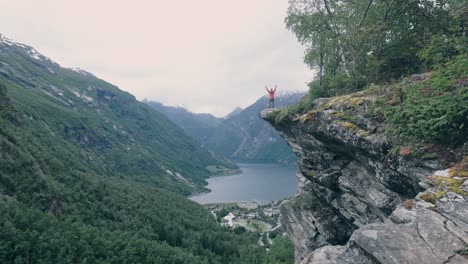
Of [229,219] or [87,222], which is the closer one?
[87,222]

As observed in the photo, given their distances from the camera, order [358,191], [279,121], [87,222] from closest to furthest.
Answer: [358,191] → [279,121] → [87,222]

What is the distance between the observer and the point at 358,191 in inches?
752

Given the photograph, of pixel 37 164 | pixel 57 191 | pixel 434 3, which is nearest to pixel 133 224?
pixel 57 191

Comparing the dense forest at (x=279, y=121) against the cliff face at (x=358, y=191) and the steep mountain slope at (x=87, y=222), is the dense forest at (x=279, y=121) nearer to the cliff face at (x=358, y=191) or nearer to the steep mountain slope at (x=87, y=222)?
the steep mountain slope at (x=87, y=222)

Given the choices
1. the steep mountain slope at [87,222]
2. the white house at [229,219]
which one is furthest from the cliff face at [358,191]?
the white house at [229,219]

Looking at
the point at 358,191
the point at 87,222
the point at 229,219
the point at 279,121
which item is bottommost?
the point at 229,219

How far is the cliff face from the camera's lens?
28.6ft

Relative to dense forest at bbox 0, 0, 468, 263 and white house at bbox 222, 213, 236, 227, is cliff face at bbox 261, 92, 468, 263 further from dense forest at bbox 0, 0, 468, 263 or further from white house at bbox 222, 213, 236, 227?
white house at bbox 222, 213, 236, 227

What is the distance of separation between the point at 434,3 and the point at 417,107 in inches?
411

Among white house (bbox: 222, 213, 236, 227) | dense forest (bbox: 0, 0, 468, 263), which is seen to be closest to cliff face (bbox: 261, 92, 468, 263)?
dense forest (bbox: 0, 0, 468, 263)

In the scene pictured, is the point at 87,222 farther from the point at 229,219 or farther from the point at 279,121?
the point at 279,121

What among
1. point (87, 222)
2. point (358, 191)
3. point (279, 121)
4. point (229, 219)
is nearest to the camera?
point (358, 191)

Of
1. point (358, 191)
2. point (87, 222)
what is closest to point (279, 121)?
point (358, 191)

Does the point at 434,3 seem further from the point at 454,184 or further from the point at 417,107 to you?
the point at 454,184
